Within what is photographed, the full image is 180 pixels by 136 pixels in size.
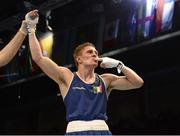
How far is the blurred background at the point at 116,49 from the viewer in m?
5.61

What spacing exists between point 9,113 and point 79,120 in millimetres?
7833

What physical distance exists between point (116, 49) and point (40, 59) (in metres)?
3.66

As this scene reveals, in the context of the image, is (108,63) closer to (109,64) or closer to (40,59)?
(109,64)

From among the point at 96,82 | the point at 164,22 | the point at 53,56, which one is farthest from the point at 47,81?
the point at 96,82

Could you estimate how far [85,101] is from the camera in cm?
248

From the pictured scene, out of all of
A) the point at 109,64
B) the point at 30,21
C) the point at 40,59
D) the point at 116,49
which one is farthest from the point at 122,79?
the point at 116,49

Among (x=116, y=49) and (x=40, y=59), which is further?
(x=116, y=49)

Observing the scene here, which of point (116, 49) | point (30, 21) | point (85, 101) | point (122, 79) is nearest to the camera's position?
point (30, 21)

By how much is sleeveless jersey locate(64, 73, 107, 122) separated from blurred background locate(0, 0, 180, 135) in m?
2.99

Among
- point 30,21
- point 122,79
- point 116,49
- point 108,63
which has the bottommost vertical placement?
point 122,79

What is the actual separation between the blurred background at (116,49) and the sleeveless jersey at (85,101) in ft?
9.79

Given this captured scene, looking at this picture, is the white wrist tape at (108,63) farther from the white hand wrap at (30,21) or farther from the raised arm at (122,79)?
the white hand wrap at (30,21)

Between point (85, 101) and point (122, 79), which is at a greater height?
point (122, 79)

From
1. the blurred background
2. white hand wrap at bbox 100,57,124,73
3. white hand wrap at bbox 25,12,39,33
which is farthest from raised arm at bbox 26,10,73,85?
the blurred background
